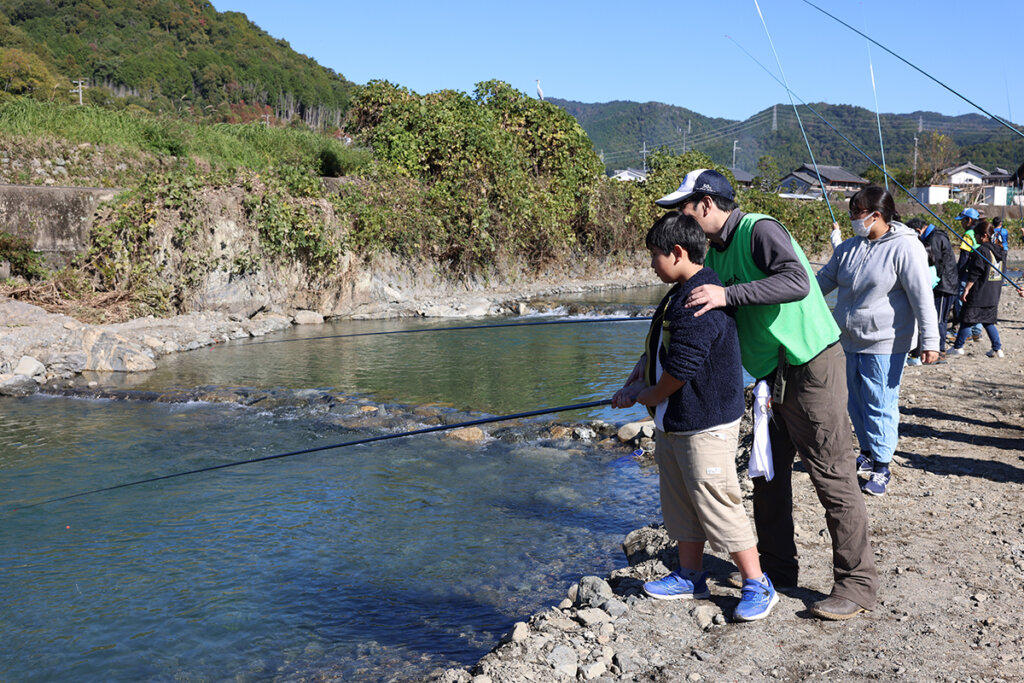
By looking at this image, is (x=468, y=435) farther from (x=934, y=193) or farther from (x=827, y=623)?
(x=934, y=193)

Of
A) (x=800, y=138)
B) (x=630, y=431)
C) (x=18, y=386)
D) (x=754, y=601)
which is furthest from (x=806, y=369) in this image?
(x=800, y=138)

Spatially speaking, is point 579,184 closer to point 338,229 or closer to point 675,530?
point 338,229

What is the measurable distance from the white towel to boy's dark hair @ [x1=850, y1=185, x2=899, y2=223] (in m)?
1.72

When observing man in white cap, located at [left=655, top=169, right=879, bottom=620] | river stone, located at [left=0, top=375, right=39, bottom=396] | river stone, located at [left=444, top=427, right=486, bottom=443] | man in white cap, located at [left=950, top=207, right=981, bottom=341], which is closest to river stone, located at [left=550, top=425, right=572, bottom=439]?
river stone, located at [left=444, top=427, right=486, bottom=443]

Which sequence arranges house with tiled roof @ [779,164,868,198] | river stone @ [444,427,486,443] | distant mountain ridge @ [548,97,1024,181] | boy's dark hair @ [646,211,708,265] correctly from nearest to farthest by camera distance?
boy's dark hair @ [646,211,708,265]
river stone @ [444,427,486,443]
house with tiled roof @ [779,164,868,198]
distant mountain ridge @ [548,97,1024,181]

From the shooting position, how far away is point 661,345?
3301mm

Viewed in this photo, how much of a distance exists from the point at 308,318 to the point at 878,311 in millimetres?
12517

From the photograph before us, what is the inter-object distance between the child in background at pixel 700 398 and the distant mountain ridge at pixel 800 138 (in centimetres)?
5481

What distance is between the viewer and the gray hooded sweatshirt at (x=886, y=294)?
4.55 metres

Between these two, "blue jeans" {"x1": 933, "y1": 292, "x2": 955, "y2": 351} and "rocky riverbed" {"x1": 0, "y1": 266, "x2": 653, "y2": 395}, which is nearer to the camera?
"blue jeans" {"x1": 933, "y1": 292, "x2": 955, "y2": 351}

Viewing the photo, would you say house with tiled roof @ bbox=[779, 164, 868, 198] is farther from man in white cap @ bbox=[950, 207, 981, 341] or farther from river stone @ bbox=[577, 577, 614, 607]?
river stone @ bbox=[577, 577, 614, 607]

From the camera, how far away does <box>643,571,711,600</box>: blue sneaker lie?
3.51 metres

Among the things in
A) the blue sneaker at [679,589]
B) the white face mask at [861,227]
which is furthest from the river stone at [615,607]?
the white face mask at [861,227]

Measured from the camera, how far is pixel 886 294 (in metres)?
4.65
